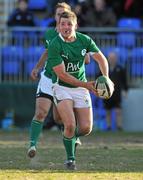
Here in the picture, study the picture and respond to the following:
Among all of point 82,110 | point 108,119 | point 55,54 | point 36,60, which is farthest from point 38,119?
point 36,60

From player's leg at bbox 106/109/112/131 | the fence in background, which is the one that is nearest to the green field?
player's leg at bbox 106/109/112/131

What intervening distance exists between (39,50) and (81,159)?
7.87 metres

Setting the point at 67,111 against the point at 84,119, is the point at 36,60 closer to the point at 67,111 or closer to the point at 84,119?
the point at 84,119

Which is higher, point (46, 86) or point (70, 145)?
point (46, 86)

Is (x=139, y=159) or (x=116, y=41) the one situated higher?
(x=116, y=41)

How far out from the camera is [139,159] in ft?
35.6

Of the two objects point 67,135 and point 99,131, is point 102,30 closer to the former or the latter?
point 99,131

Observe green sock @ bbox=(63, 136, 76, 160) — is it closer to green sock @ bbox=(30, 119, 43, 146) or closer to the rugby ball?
the rugby ball

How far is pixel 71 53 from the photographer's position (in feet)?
31.0

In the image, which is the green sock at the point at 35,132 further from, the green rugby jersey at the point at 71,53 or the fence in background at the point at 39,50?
the fence in background at the point at 39,50

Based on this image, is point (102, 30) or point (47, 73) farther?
point (102, 30)

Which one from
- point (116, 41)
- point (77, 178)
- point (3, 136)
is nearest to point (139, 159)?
point (77, 178)

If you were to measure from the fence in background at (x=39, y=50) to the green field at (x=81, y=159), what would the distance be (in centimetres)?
266

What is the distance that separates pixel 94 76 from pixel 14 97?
2066 mm
